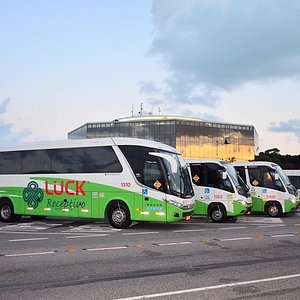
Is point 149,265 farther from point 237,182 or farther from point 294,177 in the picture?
point 294,177

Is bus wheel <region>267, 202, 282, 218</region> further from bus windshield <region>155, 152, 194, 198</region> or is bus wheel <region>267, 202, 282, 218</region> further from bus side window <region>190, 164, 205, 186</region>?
bus windshield <region>155, 152, 194, 198</region>

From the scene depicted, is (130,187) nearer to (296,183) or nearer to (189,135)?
(296,183)

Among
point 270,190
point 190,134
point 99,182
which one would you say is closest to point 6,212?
point 99,182

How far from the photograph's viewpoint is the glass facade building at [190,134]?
8444 centimetres

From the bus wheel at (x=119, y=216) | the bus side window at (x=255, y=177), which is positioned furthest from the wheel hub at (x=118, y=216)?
the bus side window at (x=255, y=177)

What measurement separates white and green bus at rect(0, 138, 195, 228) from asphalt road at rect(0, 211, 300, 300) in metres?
1.31

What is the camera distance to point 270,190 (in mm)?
21109

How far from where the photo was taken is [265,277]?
728 centimetres

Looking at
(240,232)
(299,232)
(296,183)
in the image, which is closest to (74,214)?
(240,232)

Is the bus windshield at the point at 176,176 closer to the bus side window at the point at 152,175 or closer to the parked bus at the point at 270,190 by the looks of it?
the bus side window at the point at 152,175

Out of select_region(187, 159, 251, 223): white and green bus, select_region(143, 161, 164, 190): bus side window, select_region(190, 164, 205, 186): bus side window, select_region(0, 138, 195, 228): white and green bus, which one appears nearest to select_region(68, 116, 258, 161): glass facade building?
select_region(190, 164, 205, 186): bus side window

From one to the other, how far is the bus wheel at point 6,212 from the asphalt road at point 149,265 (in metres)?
4.24

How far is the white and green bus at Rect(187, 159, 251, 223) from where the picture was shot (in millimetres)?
18125

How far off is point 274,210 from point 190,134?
2542 inches
